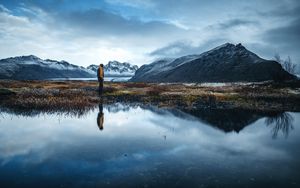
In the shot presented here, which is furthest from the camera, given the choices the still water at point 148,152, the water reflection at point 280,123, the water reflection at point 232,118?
the water reflection at point 232,118

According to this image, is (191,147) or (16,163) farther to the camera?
(191,147)

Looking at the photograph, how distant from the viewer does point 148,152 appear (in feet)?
40.3

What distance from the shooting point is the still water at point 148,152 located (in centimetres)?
902

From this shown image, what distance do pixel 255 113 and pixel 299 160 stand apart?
542 inches

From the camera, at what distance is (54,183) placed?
8.60 meters

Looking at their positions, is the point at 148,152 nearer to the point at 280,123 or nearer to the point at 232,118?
the point at 232,118

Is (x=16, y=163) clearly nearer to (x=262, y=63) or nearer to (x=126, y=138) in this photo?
(x=126, y=138)

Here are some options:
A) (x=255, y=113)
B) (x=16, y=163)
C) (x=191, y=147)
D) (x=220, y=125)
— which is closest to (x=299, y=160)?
(x=191, y=147)

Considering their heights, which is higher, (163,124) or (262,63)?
(262,63)

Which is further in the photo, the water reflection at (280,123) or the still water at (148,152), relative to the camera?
the water reflection at (280,123)

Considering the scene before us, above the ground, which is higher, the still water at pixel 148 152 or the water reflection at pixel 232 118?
the water reflection at pixel 232 118

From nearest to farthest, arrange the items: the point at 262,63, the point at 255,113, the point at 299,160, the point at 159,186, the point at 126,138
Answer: the point at 159,186 < the point at 299,160 < the point at 126,138 < the point at 255,113 < the point at 262,63

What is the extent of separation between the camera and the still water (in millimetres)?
9016

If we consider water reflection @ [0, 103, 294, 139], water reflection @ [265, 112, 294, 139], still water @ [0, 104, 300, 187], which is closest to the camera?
still water @ [0, 104, 300, 187]
